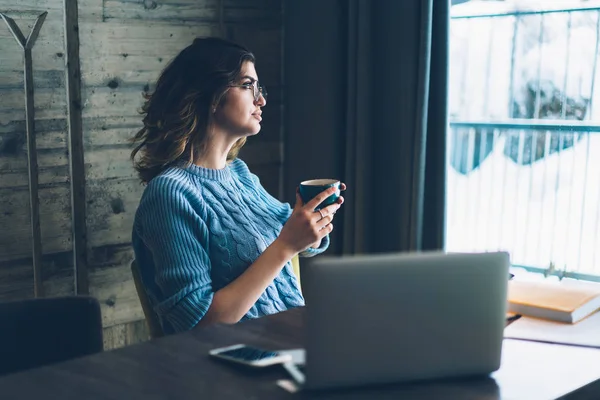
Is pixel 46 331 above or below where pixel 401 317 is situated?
below

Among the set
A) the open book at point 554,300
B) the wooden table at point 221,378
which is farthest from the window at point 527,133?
the wooden table at point 221,378

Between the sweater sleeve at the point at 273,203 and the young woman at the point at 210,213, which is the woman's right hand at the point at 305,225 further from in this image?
the sweater sleeve at the point at 273,203

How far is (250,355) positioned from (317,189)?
45 centimetres

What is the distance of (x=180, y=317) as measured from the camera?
1629 millimetres

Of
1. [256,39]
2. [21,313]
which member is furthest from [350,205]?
[21,313]

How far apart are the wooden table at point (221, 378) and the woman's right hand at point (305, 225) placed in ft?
1.18

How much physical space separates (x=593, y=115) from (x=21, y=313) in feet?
6.98

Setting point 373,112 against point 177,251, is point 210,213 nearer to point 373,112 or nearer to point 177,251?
point 177,251

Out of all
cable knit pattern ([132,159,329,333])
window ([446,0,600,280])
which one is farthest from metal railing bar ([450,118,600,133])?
cable knit pattern ([132,159,329,333])

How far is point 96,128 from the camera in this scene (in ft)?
8.88

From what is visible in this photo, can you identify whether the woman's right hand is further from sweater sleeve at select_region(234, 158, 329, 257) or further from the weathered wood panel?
the weathered wood panel

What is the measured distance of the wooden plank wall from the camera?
2.49 meters

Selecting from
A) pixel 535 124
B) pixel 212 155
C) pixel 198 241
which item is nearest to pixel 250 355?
pixel 198 241

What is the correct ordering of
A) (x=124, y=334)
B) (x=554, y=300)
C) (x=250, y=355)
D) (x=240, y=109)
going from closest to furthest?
(x=250, y=355)
(x=554, y=300)
(x=240, y=109)
(x=124, y=334)
